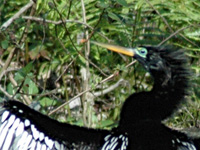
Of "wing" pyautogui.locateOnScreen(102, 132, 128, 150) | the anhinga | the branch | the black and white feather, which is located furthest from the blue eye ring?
the branch

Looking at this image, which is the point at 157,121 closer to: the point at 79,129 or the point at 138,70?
the point at 79,129

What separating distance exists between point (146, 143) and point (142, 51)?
53cm

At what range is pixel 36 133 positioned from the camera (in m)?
4.23

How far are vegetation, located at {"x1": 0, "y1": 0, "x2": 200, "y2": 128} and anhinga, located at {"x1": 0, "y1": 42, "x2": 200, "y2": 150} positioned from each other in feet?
1.94

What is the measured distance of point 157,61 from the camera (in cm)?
420

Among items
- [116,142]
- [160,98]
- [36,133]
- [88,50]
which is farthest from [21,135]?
[88,50]

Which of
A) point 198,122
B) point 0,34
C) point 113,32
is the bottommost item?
point 198,122

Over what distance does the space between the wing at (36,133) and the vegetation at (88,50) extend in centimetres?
54

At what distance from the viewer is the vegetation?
16.7 ft

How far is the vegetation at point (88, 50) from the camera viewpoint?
5.10 metres

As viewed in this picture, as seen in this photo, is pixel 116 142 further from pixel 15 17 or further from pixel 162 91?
pixel 15 17

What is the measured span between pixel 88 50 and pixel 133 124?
1192 mm

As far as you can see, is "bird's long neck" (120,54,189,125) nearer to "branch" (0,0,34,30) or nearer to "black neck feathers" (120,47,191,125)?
"black neck feathers" (120,47,191,125)

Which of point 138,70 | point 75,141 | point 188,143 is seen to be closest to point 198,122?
point 138,70
